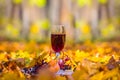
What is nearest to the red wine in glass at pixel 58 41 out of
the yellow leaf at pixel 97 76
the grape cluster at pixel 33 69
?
the grape cluster at pixel 33 69

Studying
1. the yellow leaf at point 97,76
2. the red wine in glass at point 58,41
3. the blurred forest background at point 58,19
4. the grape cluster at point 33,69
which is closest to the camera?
the yellow leaf at point 97,76

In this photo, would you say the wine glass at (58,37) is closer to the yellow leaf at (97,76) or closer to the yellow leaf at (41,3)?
the yellow leaf at (97,76)

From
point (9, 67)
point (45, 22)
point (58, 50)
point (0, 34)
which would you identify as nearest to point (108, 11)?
point (45, 22)

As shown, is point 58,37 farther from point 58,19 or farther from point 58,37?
point 58,19

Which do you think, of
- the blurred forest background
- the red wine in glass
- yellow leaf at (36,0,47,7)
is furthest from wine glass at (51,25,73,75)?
yellow leaf at (36,0,47,7)

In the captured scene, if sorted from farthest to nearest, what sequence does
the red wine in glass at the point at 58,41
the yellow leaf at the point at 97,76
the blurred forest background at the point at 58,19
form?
the blurred forest background at the point at 58,19 → the red wine in glass at the point at 58,41 → the yellow leaf at the point at 97,76

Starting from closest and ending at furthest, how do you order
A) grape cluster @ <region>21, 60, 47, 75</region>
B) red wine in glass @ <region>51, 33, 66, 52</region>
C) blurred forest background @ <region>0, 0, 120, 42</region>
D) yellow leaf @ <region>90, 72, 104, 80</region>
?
yellow leaf @ <region>90, 72, 104, 80</region>, grape cluster @ <region>21, 60, 47, 75</region>, red wine in glass @ <region>51, 33, 66, 52</region>, blurred forest background @ <region>0, 0, 120, 42</region>

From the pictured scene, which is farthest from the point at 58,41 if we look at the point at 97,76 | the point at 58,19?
the point at 58,19

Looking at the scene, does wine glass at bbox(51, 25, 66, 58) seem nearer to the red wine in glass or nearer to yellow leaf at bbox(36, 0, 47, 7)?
the red wine in glass
